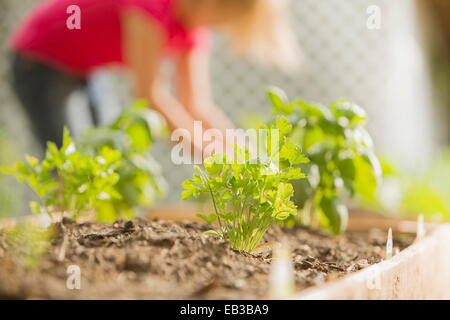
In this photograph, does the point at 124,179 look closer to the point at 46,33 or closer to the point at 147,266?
the point at 147,266

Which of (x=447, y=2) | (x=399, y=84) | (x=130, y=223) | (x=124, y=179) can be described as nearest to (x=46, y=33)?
(x=124, y=179)

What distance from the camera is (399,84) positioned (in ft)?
14.9

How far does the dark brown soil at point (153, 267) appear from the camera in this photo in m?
0.37

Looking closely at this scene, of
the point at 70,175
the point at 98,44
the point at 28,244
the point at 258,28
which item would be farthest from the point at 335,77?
the point at 28,244

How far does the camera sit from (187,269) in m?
0.44

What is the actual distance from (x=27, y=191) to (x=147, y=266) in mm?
2524

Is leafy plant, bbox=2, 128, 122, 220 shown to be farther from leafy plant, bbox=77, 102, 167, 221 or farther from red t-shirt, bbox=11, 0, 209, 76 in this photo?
red t-shirt, bbox=11, 0, 209, 76

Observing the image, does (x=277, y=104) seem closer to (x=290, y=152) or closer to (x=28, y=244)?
(x=290, y=152)

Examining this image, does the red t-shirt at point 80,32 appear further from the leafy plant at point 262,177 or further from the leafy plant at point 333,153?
Result: the leafy plant at point 262,177

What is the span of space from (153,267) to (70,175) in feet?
1.11

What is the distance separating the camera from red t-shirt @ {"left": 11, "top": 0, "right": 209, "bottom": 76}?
4.49 feet
